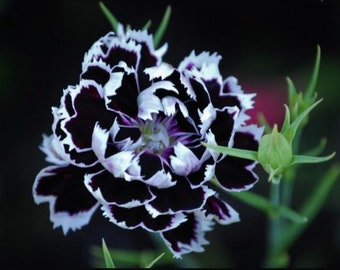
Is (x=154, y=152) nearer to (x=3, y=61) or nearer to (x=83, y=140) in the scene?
(x=83, y=140)

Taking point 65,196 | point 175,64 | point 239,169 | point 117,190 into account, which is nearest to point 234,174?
point 239,169

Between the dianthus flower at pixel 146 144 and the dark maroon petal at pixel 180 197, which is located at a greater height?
the dianthus flower at pixel 146 144

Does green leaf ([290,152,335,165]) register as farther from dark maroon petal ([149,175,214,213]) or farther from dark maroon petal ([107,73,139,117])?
dark maroon petal ([107,73,139,117])

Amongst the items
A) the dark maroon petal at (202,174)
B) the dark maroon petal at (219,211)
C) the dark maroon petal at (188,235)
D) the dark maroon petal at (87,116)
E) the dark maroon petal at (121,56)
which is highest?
the dark maroon petal at (121,56)

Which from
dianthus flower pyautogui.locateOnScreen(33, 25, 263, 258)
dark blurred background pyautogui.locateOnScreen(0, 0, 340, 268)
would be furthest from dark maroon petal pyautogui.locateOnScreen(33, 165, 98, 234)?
dark blurred background pyautogui.locateOnScreen(0, 0, 340, 268)

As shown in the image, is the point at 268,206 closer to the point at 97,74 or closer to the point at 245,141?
the point at 245,141

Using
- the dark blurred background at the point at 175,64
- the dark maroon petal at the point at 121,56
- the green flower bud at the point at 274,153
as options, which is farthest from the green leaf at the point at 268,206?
the dark blurred background at the point at 175,64

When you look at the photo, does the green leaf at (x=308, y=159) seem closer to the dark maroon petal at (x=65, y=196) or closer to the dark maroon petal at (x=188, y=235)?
the dark maroon petal at (x=188, y=235)

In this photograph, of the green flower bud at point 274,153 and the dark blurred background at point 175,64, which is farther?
the dark blurred background at point 175,64
